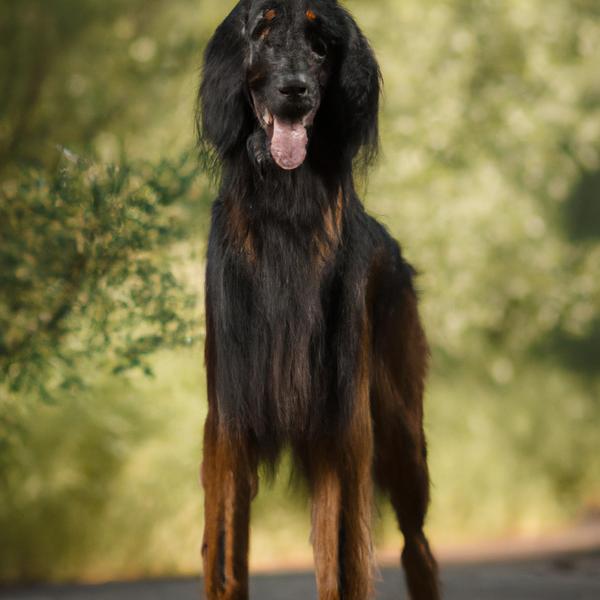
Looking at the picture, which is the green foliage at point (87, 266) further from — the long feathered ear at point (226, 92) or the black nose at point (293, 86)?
the black nose at point (293, 86)

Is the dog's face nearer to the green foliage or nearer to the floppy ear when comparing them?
the floppy ear

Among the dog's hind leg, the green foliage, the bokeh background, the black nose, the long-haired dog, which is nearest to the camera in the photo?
the black nose

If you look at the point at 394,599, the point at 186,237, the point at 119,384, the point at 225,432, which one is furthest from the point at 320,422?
the point at 119,384

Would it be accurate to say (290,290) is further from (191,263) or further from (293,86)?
(191,263)

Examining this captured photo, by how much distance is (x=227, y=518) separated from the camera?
10.6 ft

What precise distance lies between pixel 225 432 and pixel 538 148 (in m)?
8.08

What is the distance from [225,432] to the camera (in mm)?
3217

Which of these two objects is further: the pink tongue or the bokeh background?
the bokeh background

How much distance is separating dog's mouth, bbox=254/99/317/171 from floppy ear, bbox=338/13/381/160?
149 mm

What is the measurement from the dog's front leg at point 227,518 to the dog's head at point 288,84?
857 mm

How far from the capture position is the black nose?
304 cm

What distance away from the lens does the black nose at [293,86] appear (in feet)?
9.96

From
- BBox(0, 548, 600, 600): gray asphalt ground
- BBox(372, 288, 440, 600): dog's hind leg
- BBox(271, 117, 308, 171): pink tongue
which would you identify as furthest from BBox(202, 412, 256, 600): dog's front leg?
BBox(0, 548, 600, 600): gray asphalt ground

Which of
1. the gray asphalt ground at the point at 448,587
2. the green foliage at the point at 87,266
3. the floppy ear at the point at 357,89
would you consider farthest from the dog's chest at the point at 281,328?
the gray asphalt ground at the point at 448,587
